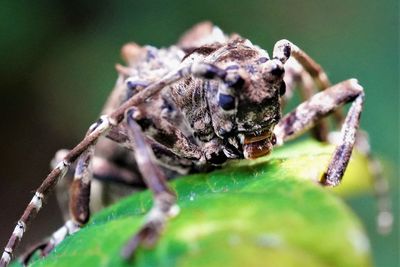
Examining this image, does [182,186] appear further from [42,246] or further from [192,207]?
[192,207]

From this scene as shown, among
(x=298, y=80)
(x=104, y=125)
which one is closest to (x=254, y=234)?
(x=104, y=125)

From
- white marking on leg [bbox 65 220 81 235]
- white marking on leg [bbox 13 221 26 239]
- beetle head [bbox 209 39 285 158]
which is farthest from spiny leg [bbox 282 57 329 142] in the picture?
white marking on leg [bbox 13 221 26 239]

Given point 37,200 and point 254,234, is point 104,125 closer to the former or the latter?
point 37,200

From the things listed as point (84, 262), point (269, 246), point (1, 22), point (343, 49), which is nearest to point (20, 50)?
point (1, 22)

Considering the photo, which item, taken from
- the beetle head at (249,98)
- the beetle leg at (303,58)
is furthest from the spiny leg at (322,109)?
the beetle head at (249,98)

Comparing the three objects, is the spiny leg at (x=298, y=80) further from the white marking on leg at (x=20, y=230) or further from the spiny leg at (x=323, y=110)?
the white marking on leg at (x=20, y=230)

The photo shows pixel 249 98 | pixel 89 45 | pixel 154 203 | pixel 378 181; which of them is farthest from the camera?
pixel 89 45

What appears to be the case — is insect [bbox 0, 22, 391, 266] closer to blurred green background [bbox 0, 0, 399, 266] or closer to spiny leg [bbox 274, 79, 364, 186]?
spiny leg [bbox 274, 79, 364, 186]
